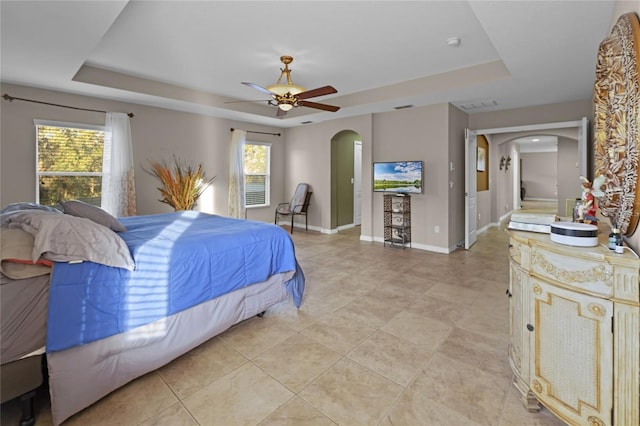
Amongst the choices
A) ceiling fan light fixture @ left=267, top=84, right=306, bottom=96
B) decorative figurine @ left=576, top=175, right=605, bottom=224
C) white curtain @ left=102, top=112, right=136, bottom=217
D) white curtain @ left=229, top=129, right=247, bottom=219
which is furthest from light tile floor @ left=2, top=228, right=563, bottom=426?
white curtain @ left=229, top=129, right=247, bottom=219

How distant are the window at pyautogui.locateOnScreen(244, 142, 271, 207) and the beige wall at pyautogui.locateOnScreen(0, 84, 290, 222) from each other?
0.14 metres

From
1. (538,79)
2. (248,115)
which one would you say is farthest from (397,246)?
(248,115)

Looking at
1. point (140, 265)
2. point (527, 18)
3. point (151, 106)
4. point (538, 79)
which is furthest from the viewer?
point (151, 106)

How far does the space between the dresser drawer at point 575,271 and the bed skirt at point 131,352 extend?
2.02 metres

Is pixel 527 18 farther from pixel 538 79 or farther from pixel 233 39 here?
pixel 233 39

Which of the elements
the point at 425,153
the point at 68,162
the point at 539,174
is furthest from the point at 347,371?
the point at 539,174

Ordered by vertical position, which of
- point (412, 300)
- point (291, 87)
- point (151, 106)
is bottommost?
point (412, 300)

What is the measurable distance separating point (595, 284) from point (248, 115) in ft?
18.6

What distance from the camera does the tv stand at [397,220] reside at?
550 cm

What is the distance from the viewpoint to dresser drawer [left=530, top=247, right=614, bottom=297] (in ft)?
4.30

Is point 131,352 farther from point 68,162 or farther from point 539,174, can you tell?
point 539,174

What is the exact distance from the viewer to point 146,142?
506cm

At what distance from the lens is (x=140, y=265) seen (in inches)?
73.3

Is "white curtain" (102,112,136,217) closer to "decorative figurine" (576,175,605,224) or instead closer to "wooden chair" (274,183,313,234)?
"wooden chair" (274,183,313,234)
